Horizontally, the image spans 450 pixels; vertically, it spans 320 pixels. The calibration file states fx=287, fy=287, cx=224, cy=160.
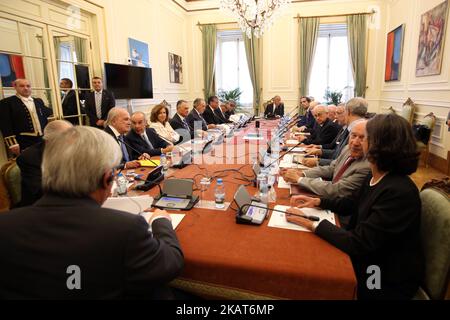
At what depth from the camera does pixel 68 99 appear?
436 cm

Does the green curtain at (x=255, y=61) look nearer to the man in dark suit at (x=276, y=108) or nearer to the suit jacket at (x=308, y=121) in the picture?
the man in dark suit at (x=276, y=108)

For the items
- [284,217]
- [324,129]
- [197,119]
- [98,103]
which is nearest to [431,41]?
[324,129]

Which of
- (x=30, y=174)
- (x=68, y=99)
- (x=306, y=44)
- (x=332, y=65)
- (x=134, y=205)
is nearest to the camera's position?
(x=134, y=205)

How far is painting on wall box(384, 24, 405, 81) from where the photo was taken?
612 cm

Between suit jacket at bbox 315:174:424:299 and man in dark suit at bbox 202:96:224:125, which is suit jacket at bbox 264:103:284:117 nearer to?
man in dark suit at bbox 202:96:224:125

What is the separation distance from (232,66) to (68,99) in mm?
5391

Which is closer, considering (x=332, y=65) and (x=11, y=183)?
(x=11, y=183)

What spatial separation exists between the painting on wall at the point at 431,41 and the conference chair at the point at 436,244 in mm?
4378

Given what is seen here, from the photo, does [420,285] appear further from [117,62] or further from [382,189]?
[117,62]

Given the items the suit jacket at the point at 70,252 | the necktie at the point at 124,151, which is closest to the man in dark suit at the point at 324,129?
the necktie at the point at 124,151

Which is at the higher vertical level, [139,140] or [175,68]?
[175,68]

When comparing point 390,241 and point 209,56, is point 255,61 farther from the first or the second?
point 390,241

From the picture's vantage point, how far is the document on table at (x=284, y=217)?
1351 millimetres

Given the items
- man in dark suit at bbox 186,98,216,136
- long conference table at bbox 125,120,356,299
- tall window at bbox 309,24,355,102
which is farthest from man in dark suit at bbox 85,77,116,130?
tall window at bbox 309,24,355,102
